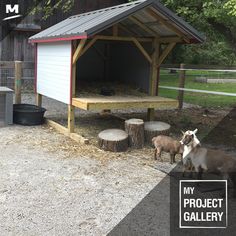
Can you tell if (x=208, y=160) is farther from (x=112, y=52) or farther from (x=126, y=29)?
(x=112, y=52)

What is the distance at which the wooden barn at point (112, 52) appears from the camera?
891 cm

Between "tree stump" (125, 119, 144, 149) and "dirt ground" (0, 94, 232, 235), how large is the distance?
6.9 inches

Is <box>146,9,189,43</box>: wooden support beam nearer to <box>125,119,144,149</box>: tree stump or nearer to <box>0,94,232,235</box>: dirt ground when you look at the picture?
<box>0,94,232,235</box>: dirt ground

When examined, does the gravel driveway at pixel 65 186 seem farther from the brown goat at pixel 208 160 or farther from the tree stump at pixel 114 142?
the brown goat at pixel 208 160

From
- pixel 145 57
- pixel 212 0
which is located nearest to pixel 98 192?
pixel 145 57

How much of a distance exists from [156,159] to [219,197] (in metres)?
2.06

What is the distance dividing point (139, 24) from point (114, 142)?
10.7 feet

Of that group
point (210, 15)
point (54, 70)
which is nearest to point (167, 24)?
point (210, 15)

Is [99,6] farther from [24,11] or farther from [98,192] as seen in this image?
[98,192]

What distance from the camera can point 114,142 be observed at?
8148mm

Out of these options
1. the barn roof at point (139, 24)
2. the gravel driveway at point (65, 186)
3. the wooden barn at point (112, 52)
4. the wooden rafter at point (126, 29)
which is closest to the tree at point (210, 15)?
the barn roof at point (139, 24)

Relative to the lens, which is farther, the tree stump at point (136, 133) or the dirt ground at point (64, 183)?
the tree stump at point (136, 133)

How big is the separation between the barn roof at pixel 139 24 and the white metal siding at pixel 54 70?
273 millimetres
